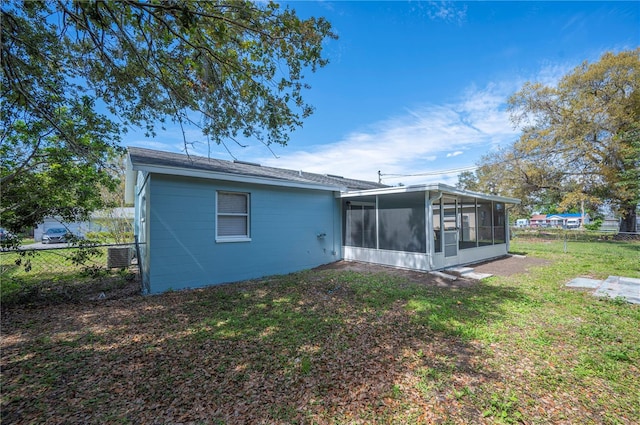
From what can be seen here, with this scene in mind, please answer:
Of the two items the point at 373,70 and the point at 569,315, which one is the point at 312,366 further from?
the point at 373,70

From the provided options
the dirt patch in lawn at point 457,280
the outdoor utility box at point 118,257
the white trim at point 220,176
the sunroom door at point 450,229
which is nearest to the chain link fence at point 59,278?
the outdoor utility box at point 118,257

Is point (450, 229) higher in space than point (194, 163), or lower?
lower

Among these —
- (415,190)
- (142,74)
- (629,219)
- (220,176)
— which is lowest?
(629,219)

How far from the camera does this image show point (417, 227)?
7695 millimetres

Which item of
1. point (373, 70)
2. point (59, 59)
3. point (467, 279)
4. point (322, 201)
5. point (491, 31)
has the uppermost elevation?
point (491, 31)

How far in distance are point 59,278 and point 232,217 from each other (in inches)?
180

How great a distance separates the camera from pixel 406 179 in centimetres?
2819

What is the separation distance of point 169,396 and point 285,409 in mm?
1033

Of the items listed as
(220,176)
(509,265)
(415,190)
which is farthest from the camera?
(509,265)

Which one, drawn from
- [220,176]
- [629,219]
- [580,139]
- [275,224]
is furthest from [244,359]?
[629,219]

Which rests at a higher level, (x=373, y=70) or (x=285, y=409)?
(x=373, y=70)

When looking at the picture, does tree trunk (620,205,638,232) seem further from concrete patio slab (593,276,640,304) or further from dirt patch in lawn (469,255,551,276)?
concrete patio slab (593,276,640,304)

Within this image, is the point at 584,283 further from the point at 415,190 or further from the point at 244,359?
the point at 244,359

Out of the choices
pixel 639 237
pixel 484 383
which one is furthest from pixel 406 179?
pixel 484 383
